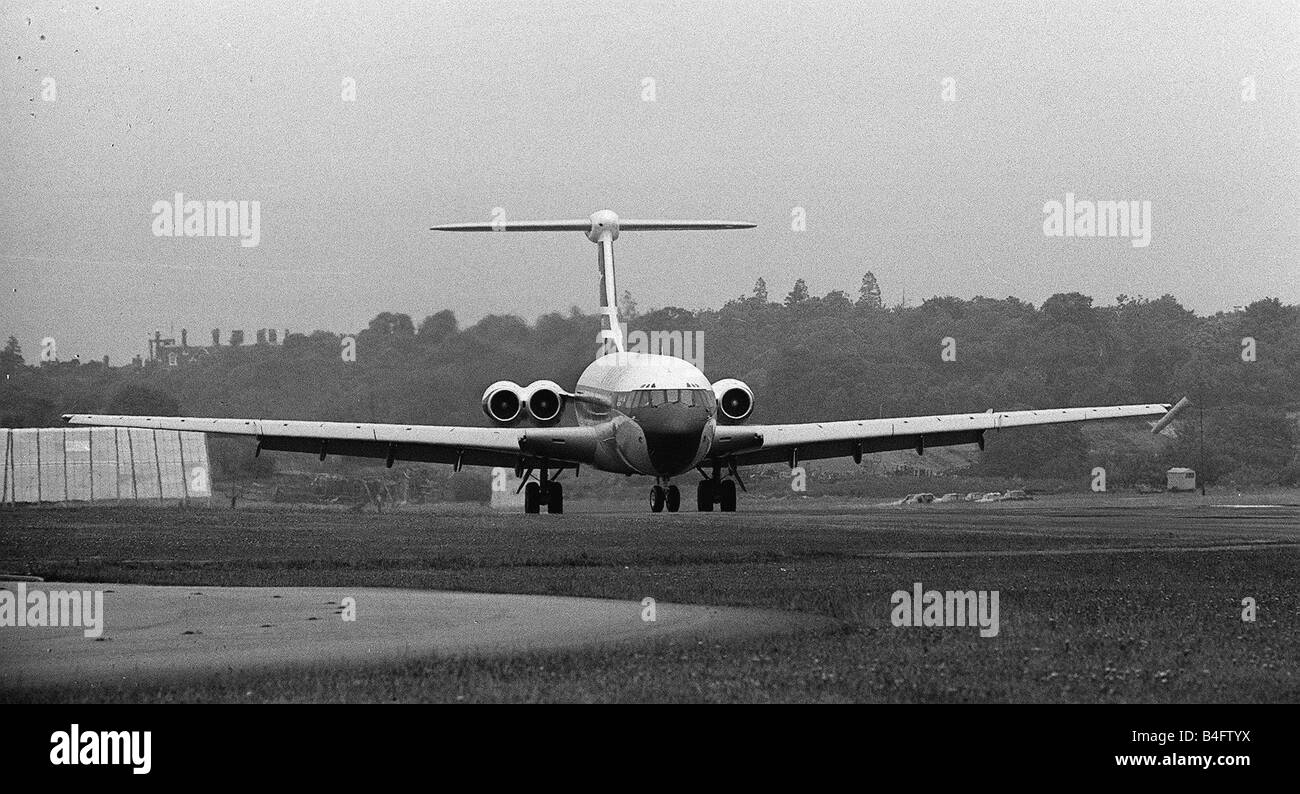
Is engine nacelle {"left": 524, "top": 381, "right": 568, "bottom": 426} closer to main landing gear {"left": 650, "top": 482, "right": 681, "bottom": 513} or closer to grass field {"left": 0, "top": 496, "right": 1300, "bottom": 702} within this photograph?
grass field {"left": 0, "top": 496, "right": 1300, "bottom": 702}

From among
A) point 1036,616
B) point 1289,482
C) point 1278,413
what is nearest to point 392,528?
point 1036,616

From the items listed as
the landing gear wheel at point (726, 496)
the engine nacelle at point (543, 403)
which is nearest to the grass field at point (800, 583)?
the landing gear wheel at point (726, 496)

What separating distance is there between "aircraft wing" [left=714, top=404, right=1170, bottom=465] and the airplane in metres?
0.04

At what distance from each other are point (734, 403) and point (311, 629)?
30393 millimetres

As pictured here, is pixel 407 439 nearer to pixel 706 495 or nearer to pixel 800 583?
pixel 706 495

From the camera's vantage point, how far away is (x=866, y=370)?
79.9 meters

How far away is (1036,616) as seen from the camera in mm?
18562

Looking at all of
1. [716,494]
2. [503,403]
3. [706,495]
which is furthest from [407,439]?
[716,494]

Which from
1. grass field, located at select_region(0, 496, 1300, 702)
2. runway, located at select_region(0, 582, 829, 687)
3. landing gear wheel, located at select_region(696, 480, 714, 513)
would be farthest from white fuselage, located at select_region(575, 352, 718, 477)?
runway, located at select_region(0, 582, 829, 687)

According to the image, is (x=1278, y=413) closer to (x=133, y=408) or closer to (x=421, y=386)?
(x=421, y=386)

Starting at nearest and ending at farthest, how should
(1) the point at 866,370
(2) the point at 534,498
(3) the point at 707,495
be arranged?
(3) the point at 707,495, (2) the point at 534,498, (1) the point at 866,370
